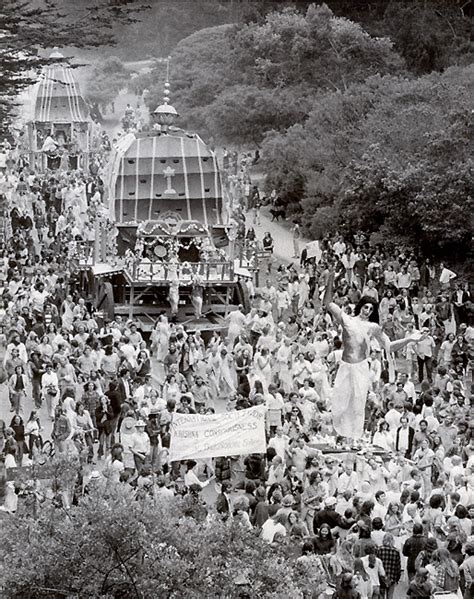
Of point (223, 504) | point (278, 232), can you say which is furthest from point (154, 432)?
point (278, 232)

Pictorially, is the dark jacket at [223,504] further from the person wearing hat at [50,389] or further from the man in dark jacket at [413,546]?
the person wearing hat at [50,389]

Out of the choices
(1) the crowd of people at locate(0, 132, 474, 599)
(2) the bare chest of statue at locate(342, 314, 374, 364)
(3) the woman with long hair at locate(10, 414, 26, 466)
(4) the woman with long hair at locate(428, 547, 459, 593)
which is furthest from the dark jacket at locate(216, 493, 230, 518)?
(3) the woman with long hair at locate(10, 414, 26, 466)

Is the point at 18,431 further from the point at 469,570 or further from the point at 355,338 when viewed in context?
the point at 469,570

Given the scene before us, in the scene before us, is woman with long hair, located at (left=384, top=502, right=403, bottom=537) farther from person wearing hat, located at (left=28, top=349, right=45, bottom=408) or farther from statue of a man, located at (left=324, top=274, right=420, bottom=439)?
person wearing hat, located at (left=28, top=349, right=45, bottom=408)

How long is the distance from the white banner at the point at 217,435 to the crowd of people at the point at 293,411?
383 mm

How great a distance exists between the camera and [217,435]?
64.3 ft

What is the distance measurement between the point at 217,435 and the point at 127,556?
25.8 feet

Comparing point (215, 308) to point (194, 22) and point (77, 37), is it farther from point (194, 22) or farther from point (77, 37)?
point (194, 22)

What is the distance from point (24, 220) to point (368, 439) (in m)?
21.8

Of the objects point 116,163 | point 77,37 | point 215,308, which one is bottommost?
point 215,308

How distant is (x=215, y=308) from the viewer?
113 ft

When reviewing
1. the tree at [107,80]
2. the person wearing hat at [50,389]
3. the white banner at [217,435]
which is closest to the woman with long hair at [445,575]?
the white banner at [217,435]

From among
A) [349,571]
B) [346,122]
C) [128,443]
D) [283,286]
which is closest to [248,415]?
[128,443]

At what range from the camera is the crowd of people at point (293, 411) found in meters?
16.3
